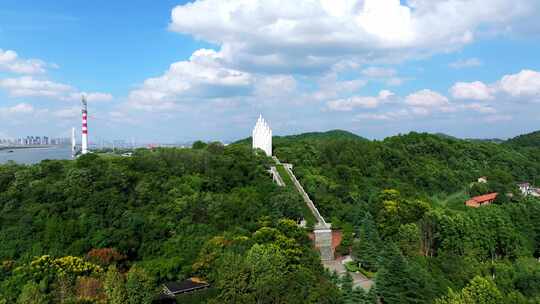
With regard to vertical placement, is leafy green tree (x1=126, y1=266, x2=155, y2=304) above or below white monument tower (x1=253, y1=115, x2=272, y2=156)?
below

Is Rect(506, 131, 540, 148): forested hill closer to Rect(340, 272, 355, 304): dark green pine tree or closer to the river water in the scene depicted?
Rect(340, 272, 355, 304): dark green pine tree

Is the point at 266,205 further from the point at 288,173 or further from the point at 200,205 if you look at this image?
the point at 288,173

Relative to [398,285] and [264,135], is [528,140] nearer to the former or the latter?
[264,135]

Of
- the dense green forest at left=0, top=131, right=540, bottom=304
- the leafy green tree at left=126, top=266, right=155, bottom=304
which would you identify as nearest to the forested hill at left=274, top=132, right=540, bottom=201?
the dense green forest at left=0, top=131, right=540, bottom=304

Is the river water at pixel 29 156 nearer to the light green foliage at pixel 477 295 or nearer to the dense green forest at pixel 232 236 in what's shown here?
the dense green forest at pixel 232 236

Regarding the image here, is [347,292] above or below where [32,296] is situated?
above

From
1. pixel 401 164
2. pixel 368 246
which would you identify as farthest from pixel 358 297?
pixel 401 164

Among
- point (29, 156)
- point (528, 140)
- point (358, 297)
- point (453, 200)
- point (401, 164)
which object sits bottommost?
point (358, 297)

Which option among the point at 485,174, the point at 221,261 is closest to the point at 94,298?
the point at 221,261
